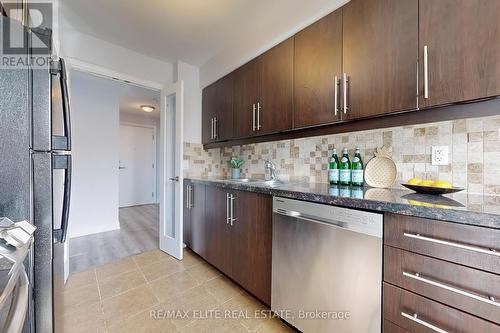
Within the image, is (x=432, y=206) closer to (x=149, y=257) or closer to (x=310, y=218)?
(x=310, y=218)

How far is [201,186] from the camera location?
2244mm

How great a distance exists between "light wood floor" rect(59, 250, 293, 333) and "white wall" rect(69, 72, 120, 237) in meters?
1.47

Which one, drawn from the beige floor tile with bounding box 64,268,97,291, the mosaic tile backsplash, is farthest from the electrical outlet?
the beige floor tile with bounding box 64,268,97,291

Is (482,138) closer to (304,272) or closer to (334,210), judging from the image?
(334,210)

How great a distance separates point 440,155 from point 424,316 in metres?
0.92

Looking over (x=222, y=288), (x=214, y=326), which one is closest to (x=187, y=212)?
(x=222, y=288)

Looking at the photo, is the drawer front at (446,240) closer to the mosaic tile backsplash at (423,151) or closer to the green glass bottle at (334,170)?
the mosaic tile backsplash at (423,151)

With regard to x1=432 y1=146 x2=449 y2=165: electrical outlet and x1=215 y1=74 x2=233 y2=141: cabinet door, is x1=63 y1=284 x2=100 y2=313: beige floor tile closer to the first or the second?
x1=215 y1=74 x2=233 y2=141: cabinet door

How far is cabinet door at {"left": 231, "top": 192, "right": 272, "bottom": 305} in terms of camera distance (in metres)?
1.48

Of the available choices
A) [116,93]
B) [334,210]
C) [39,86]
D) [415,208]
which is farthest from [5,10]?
[116,93]

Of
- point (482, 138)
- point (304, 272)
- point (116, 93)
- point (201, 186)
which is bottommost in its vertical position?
point (304, 272)

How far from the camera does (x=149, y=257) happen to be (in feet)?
7.90

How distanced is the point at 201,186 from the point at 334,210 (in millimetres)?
1512

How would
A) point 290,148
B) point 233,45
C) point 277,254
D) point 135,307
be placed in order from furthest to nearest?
point 233,45
point 290,148
point 135,307
point 277,254
